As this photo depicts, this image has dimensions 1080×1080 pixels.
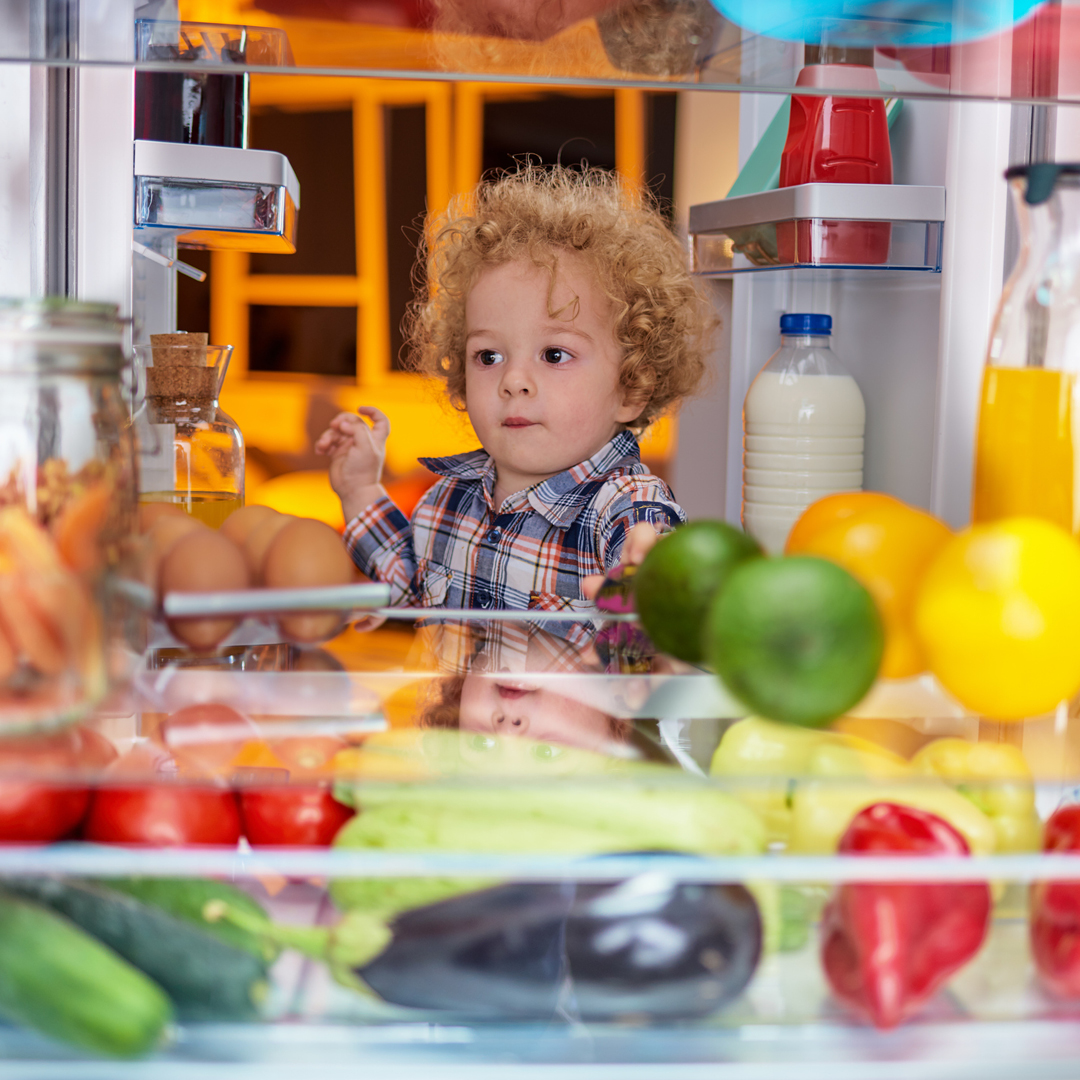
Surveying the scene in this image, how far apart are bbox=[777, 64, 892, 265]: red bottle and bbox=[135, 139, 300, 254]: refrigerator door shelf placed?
569 millimetres

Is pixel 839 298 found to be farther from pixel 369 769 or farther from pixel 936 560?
pixel 369 769

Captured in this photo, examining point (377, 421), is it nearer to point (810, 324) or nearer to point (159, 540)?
point (810, 324)

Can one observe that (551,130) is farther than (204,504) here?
Yes

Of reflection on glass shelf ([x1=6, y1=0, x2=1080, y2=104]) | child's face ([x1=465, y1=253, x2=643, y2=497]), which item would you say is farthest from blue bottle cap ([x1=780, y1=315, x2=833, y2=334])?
reflection on glass shelf ([x1=6, y1=0, x2=1080, y2=104])

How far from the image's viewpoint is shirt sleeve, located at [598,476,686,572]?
1.36 m

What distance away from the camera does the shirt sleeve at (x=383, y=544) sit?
1.58 meters

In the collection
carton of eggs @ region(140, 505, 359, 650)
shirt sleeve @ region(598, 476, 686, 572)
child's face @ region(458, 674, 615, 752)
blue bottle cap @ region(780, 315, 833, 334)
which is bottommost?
child's face @ region(458, 674, 615, 752)

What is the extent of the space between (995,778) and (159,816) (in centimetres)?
34

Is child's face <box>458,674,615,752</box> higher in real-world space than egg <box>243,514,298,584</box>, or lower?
lower

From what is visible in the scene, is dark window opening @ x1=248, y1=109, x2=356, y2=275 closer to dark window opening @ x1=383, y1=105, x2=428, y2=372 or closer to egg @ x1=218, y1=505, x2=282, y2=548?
dark window opening @ x1=383, y1=105, x2=428, y2=372

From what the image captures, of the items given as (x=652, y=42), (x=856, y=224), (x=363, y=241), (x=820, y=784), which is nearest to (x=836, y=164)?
(x=856, y=224)

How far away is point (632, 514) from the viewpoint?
138cm

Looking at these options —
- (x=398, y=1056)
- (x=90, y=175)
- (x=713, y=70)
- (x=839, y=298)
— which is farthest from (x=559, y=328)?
(x=398, y=1056)

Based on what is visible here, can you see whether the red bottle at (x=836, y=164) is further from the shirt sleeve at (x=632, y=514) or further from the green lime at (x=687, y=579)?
the green lime at (x=687, y=579)
